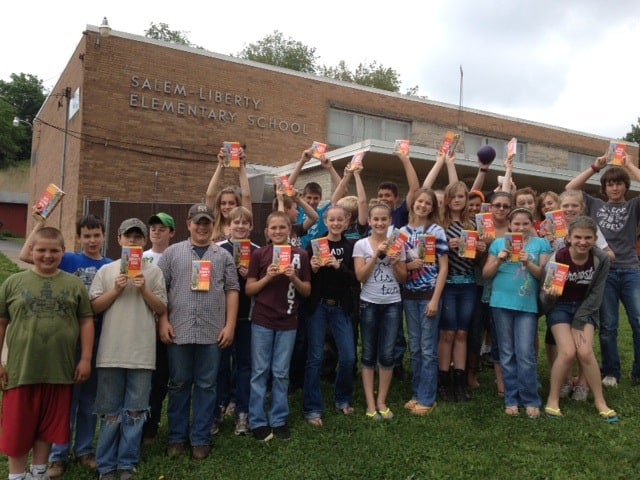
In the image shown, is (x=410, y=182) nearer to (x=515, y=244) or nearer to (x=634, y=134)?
(x=515, y=244)

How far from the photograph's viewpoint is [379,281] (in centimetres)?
454

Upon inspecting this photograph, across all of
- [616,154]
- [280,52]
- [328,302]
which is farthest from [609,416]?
[280,52]

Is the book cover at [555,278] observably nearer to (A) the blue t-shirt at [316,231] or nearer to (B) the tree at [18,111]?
(A) the blue t-shirt at [316,231]

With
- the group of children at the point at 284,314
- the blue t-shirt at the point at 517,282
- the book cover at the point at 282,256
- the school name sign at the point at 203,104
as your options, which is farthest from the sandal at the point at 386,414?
the school name sign at the point at 203,104

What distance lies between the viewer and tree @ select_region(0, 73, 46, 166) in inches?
1781

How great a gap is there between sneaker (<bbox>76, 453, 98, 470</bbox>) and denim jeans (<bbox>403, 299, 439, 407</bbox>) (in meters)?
2.72

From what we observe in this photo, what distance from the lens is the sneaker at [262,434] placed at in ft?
13.4

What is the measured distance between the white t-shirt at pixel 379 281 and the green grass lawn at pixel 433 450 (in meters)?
1.06

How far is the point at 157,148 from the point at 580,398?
14.0 m

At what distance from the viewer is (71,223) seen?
15.9 m

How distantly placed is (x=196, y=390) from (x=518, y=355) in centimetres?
275

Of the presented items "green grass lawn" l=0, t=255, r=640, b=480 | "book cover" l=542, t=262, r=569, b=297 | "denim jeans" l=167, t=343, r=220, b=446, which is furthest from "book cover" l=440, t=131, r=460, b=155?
"denim jeans" l=167, t=343, r=220, b=446

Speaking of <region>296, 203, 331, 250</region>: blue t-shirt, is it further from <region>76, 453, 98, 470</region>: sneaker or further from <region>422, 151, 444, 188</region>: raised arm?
<region>76, 453, 98, 470</region>: sneaker

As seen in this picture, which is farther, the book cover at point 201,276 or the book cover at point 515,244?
the book cover at point 515,244
